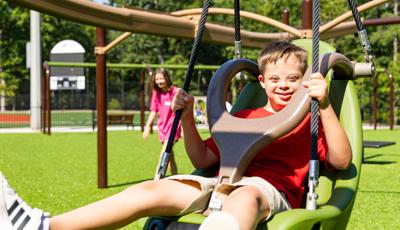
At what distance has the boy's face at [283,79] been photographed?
3365 mm

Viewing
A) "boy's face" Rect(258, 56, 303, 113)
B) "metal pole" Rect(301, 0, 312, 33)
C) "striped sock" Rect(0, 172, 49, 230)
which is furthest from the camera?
"metal pole" Rect(301, 0, 312, 33)

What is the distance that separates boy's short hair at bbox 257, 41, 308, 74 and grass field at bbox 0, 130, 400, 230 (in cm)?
217

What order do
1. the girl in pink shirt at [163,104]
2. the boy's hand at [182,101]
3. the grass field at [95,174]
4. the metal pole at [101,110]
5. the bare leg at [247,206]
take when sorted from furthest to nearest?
the girl in pink shirt at [163,104] → the metal pole at [101,110] → the grass field at [95,174] → the boy's hand at [182,101] → the bare leg at [247,206]

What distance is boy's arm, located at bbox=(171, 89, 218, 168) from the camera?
137 inches

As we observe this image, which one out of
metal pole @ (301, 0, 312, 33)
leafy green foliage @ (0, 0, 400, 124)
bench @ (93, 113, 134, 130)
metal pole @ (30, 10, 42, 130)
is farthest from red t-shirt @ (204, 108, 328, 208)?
leafy green foliage @ (0, 0, 400, 124)

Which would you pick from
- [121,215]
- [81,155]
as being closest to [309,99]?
[121,215]

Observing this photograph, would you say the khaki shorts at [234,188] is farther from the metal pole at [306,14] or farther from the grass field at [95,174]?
the metal pole at [306,14]

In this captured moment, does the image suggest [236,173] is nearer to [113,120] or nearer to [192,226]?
→ [192,226]

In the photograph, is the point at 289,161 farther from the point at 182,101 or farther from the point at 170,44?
the point at 170,44

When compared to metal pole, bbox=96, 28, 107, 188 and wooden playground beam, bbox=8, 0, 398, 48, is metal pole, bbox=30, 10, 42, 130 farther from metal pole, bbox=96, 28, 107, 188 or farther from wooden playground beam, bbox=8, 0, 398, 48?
wooden playground beam, bbox=8, 0, 398, 48

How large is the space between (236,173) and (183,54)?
165 ft

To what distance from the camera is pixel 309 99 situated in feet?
10.3

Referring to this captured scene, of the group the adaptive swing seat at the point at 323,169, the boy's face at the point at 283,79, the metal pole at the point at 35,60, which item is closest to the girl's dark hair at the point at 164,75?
the adaptive swing seat at the point at 323,169

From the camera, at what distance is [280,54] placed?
340 cm
